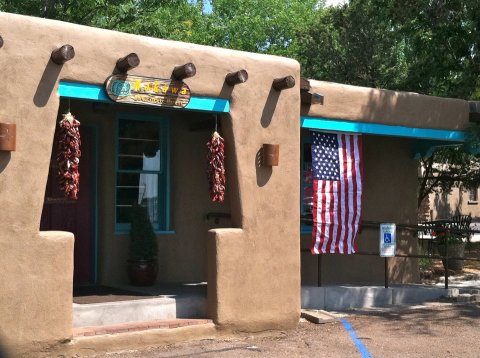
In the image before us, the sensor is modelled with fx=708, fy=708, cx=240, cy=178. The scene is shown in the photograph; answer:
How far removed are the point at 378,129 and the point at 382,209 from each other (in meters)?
2.11

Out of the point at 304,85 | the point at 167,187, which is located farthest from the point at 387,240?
the point at 167,187

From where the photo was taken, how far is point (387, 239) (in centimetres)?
1146

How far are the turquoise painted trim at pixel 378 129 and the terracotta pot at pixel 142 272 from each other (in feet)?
9.87

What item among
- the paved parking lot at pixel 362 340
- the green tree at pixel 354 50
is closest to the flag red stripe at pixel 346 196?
the paved parking lot at pixel 362 340

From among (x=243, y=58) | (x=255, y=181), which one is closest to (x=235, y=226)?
(x=255, y=181)

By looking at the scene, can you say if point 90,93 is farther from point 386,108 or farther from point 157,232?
point 386,108

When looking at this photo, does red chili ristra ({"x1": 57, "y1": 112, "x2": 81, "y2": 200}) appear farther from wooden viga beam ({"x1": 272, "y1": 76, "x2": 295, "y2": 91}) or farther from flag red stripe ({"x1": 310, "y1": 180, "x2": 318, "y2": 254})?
flag red stripe ({"x1": 310, "y1": 180, "x2": 318, "y2": 254})

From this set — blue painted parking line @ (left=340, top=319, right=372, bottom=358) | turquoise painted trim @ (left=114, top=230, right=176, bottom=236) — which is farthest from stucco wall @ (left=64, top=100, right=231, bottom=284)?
blue painted parking line @ (left=340, top=319, right=372, bottom=358)

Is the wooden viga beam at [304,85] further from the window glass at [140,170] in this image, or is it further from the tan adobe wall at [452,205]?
the tan adobe wall at [452,205]

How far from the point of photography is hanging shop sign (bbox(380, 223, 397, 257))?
11.4 m

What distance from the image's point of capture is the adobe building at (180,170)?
7.53 meters

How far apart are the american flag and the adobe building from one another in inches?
12.9

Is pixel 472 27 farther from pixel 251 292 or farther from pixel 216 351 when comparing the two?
pixel 216 351

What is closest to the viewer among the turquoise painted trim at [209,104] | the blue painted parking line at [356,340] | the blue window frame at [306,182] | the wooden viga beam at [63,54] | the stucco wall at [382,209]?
the wooden viga beam at [63,54]
